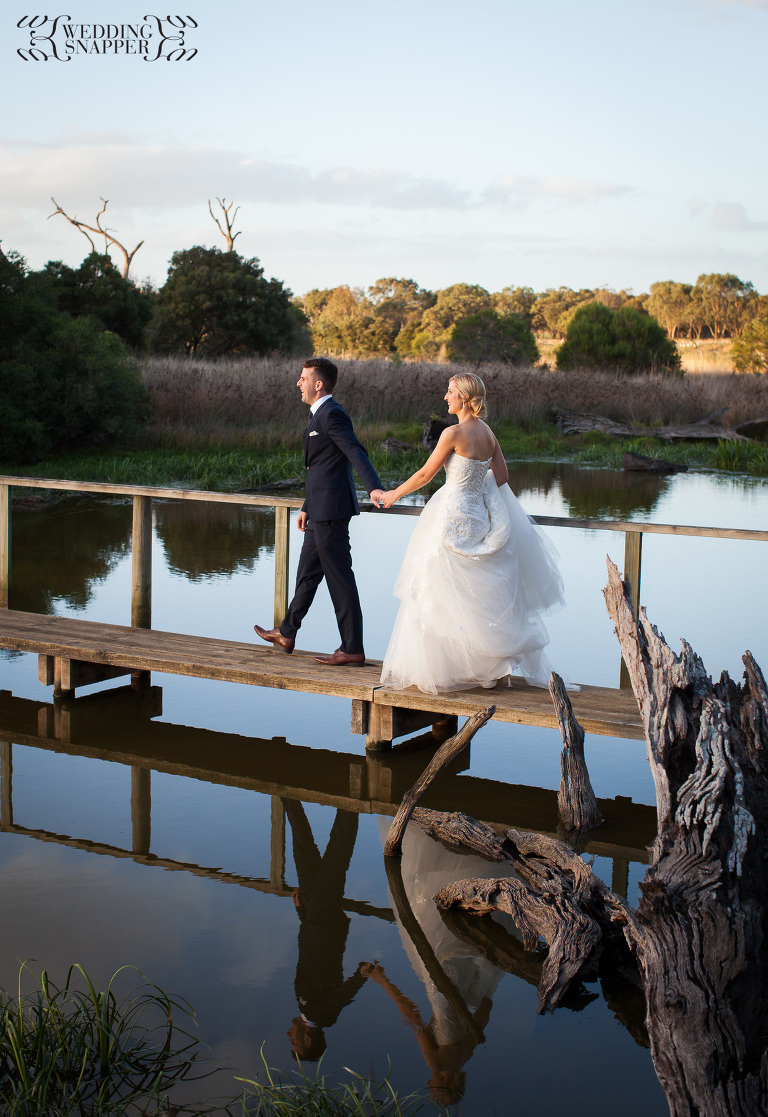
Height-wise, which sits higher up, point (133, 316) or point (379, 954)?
point (133, 316)

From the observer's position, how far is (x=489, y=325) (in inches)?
1551

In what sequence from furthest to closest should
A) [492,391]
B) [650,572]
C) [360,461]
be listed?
[492,391] < [650,572] < [360,461]

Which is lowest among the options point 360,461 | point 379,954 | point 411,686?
point 379,954

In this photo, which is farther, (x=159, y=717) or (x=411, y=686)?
(x=159, y=717)

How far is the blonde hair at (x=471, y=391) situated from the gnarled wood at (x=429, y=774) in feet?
5.10

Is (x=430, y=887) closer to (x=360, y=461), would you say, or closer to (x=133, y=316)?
(x=360, y=461)

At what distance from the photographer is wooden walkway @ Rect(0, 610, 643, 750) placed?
5.03 metres

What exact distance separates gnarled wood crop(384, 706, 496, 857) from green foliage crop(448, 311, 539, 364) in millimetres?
34731

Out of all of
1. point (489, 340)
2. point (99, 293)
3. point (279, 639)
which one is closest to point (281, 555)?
point (279, 639)

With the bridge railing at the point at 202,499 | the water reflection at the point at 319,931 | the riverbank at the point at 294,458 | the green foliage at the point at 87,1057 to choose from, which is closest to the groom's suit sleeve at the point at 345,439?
the bridge railing at the point at 202,499

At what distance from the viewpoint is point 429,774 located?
421cm

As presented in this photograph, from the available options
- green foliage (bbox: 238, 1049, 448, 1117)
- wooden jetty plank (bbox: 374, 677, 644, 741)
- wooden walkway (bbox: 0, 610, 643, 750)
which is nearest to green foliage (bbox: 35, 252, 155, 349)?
wooden walkway (bbox: 0, 610, 643, 750)

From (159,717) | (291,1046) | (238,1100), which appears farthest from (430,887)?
(159,717)

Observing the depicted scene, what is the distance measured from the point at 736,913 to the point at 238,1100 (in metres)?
1.33
